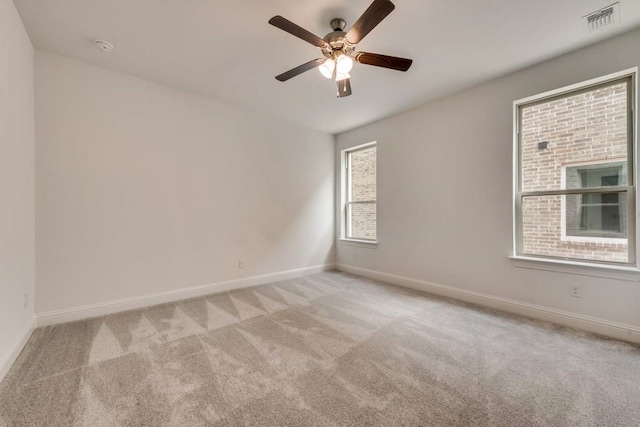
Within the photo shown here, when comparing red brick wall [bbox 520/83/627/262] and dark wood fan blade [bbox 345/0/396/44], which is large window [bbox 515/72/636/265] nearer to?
red brick wall [bbox 520/83/627/262]

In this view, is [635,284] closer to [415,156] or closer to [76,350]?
[415,156]

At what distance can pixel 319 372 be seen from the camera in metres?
1.79

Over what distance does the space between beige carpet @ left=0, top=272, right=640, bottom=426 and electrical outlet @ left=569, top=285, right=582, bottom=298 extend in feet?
1.12

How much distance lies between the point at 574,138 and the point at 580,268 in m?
1.27

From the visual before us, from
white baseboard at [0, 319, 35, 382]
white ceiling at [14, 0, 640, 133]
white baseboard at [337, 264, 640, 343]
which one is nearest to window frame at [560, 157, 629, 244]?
white baseboard at [337, 264, 640, 343]

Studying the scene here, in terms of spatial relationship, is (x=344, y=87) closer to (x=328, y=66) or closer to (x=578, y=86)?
(x=328, y=66)

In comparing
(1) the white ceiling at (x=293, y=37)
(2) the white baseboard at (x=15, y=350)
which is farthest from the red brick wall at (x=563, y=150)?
(2) the white baseboard at (x=15, y=350)

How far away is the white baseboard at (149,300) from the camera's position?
8.31ft

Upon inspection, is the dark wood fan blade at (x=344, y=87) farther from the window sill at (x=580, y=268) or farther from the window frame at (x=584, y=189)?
the window sill at (x=580, y=268)

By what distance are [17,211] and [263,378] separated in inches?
90.6

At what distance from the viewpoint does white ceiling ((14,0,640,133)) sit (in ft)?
6.38

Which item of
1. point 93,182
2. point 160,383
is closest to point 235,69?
point 93,182

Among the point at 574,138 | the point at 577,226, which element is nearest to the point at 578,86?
the point at 574,138

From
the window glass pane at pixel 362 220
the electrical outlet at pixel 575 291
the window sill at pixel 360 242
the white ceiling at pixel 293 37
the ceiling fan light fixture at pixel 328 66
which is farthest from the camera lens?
the window glass pane at pixel 362 220
